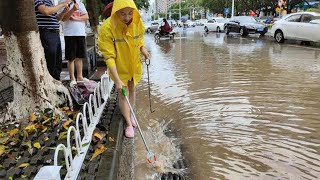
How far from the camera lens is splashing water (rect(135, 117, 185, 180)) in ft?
11.5

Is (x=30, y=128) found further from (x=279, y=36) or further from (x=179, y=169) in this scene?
(x=279, y=36)

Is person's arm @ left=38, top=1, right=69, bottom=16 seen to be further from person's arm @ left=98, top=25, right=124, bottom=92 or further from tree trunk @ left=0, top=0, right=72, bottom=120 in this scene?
person's arm @ left=98, top=25, right=124, bottom=92

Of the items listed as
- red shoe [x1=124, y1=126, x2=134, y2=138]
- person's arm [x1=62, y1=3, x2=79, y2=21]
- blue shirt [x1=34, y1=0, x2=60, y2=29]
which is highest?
person's arm [x1=62, y1=3, x2=79, y2=21]

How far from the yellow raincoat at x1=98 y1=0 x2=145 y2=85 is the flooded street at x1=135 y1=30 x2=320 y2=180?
3.35 feet

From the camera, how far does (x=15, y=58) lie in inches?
139

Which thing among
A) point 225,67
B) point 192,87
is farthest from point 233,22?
point 192,87

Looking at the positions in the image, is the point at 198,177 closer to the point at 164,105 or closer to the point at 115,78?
the point at 115,78

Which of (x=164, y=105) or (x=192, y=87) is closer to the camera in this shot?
(x=164, y=105)

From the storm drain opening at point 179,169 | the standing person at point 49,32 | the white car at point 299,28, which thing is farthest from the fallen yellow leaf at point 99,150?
the white car at point 299,28

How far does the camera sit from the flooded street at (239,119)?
3600 millimetres

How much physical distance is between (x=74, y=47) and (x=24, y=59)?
5.17 feet

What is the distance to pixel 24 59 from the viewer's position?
354 centimetres

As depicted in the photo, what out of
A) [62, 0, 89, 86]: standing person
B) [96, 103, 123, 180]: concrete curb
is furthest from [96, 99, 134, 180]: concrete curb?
[62, 0, 89, 86]: standing person

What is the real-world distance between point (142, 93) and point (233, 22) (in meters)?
19.0
